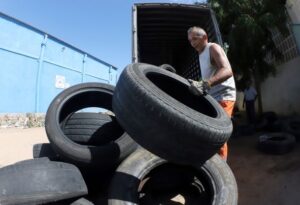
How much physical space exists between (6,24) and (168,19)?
9542 mm

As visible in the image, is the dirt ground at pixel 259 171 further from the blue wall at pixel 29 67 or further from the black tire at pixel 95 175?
the blue wall at pixel 29 67

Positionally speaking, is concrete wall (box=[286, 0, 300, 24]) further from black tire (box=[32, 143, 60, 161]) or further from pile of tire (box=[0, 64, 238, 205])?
black tire (box=[32, 143, 60, 161])

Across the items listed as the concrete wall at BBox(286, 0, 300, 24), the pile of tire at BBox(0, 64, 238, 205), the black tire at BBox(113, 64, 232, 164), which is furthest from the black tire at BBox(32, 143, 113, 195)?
the concrete wall at BBox(286, 0, 300, 24)

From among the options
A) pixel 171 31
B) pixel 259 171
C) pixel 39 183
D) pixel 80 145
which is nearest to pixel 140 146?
pixel 80 145

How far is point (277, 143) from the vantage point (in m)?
6.67

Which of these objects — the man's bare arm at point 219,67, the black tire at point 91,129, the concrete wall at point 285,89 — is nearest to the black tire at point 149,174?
the black tire at point 91,129

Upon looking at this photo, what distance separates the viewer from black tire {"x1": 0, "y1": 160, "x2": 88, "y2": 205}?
8.79 feet

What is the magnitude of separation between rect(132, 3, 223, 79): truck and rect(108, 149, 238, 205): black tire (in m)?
2.95

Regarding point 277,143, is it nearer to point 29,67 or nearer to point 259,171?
point 259,171

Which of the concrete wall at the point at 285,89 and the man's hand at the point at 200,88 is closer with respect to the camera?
the man's hand at the point at 200,88

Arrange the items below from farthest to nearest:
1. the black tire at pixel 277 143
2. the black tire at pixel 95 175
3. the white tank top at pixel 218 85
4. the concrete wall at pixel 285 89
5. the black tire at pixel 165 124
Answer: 1. the concrete wall at pixel 285 89
2. the black tire at pixel 277 143
3. the white tank top at pixel 218 85
4. the black tire at pixel 95 175
5. the black tire at pixel 165 124

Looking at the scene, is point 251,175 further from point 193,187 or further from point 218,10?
point 218,10

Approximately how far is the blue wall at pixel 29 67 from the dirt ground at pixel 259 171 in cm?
724

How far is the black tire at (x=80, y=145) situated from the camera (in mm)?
3471
